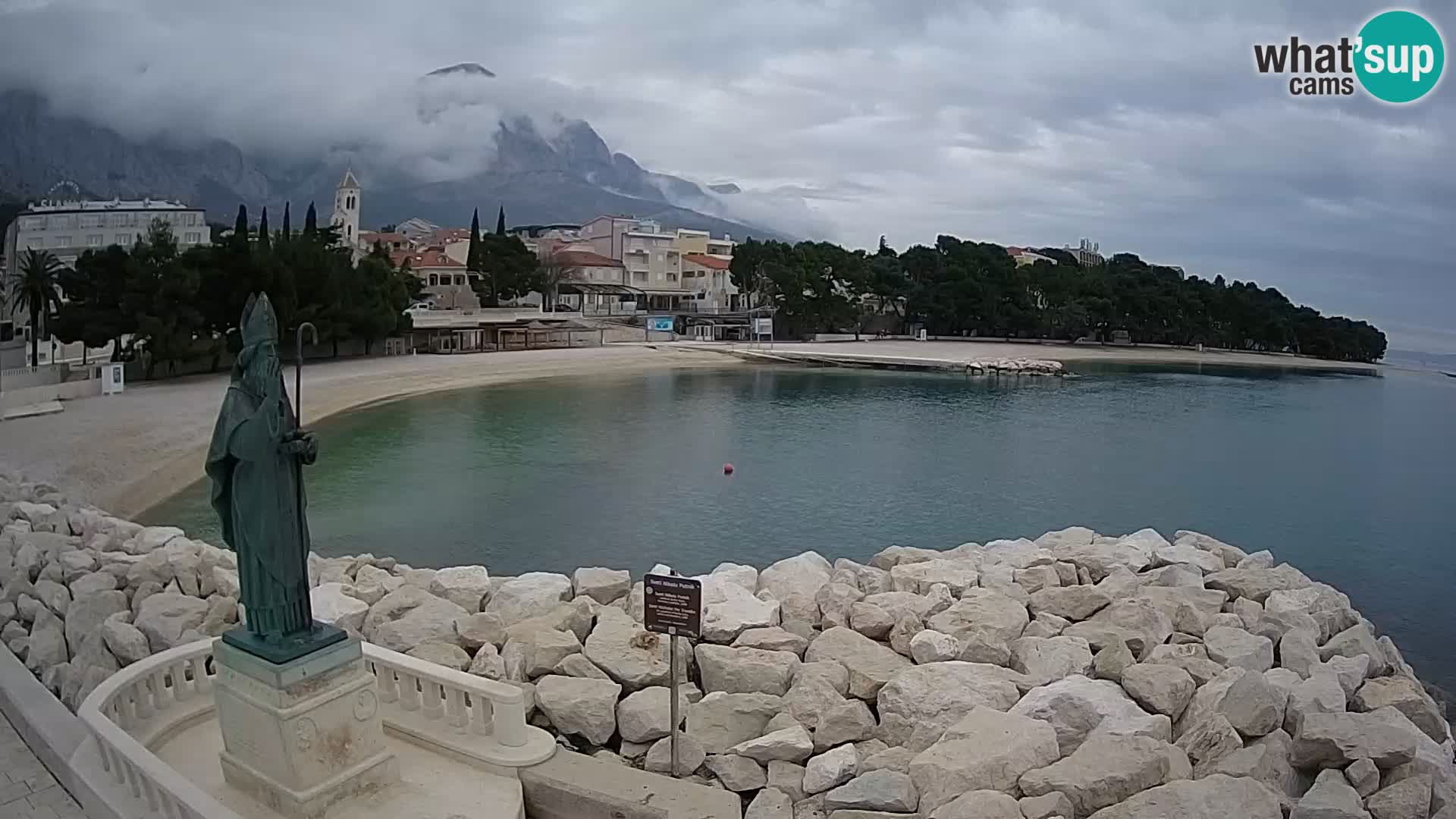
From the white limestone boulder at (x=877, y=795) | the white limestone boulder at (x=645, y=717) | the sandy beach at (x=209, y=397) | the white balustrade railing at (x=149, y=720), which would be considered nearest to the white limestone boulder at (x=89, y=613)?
the white balustrade railing at (x=149, y=720)

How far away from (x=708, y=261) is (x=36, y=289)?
1790 inches

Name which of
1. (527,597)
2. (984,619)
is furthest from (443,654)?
(984,619)

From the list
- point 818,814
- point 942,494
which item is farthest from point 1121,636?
point 942,494

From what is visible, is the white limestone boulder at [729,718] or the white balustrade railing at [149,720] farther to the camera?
the white limestone boulder at [729,718]

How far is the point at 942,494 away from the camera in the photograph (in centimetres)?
1577

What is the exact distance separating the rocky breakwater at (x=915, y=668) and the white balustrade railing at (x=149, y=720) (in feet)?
2.71

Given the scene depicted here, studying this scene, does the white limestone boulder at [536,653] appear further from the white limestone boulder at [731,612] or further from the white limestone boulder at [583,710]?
the white limestone boulder at [731,612]

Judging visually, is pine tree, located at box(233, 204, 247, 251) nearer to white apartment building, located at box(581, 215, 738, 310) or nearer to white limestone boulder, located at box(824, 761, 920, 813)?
white limestone boulder, located at box(824, 761, 920, 813)

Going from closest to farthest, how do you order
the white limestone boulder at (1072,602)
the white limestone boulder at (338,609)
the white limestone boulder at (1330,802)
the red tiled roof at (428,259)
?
the white limestone boulder at (1330,802) < the white limestone boulder at (338,609) < the white limestone boulder at (1072,602) < the red tiled roof at (428,259)

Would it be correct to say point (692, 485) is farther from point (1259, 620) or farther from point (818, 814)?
point (818, 814)

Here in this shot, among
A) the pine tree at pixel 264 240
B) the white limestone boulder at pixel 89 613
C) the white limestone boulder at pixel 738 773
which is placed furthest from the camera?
the pine tree at pixel 264 240

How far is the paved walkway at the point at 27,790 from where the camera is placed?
390 cm

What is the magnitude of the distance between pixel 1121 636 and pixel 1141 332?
55.5 m

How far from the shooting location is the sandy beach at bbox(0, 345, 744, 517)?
1278 centimetres
